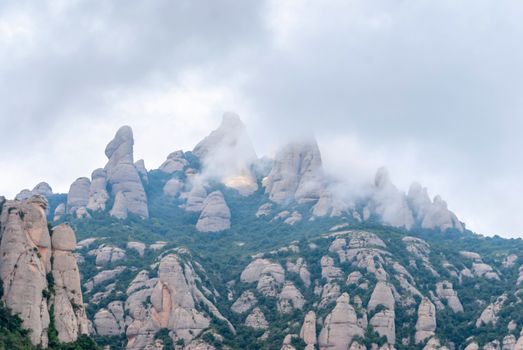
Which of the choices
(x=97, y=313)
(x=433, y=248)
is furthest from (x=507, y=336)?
(x=97, y=313)

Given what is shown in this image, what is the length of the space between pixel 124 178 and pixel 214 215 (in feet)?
57.9

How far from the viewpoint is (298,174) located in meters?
182

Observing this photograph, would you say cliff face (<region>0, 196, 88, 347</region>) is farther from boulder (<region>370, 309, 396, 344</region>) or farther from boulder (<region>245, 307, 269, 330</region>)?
boulder (<region>370, 309, 396, 344</region>)

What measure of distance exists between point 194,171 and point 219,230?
92.7ft

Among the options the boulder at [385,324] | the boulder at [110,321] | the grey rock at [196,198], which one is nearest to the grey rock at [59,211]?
the grey rock at [196,198]

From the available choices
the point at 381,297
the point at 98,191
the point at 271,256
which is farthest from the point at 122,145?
the point at 381,297

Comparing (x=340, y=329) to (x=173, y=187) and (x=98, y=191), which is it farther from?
(x=173, y=187)

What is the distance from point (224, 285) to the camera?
Result: 135625mm

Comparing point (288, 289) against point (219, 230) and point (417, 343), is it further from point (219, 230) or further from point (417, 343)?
point (219, 230)

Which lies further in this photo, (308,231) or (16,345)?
(308,231)

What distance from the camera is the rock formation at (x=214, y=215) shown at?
170 m

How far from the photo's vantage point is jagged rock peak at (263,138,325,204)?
176m

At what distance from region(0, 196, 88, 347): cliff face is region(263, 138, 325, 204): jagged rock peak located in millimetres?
86259

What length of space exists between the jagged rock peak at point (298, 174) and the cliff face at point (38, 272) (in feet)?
283
